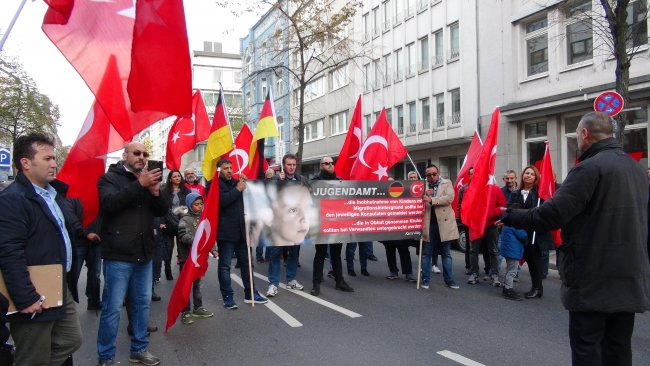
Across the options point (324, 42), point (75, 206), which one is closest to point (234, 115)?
point (324, 42)

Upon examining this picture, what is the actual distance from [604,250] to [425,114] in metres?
22.5

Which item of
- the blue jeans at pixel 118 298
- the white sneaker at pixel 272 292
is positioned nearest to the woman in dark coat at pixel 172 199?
the white sneaker at pixel 272 292

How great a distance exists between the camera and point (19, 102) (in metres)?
21.7

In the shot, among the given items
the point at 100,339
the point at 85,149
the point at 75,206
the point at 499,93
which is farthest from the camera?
the point at 499,93

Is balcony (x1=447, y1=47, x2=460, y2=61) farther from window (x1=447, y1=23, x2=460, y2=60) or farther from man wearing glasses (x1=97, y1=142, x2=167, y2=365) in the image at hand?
man wearing glasses (x1=97, y1=142, x2=167, y2=365)

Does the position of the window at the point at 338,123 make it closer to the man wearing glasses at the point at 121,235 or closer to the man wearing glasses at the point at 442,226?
the man wearing glasses at the point at 442,226

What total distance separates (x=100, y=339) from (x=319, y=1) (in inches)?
770

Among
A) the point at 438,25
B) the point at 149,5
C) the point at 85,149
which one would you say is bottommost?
the point at 85,149

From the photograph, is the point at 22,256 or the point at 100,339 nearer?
the point at 22,256

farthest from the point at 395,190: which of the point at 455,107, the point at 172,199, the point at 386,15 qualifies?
the point at 386,15

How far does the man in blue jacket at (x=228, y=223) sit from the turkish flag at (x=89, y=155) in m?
1.83

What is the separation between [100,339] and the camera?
4.55m

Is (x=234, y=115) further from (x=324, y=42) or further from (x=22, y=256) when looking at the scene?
(x=22, y=256)

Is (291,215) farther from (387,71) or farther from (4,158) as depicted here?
(387,71)
